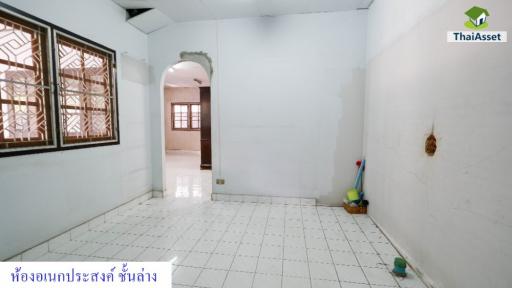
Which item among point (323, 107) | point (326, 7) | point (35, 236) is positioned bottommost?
point (35, 236)

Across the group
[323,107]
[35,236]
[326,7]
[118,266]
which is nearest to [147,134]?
[35,236]

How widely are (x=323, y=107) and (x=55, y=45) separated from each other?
11.6ft

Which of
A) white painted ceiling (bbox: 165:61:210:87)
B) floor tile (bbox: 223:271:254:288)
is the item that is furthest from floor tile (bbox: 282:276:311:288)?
white painted ceiling (bbox: 165:61:210:87)

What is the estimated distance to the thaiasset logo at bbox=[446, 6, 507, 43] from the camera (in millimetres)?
1344

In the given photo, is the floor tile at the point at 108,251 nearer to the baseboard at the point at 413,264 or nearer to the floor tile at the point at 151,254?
the floor tile at the point at 151,254

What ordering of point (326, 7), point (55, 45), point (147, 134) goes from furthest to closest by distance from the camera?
point (147, 134) < point (326, 7) < point (55, 45)

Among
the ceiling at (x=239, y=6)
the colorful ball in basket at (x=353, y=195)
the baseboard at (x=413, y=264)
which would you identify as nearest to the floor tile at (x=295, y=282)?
the baseboard at (x=413, y=264)

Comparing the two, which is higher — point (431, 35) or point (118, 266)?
point (431, 35)

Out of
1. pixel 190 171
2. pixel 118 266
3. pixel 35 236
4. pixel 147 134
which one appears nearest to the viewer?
pixel 118 266

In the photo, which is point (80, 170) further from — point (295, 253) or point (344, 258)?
point (344, 258)

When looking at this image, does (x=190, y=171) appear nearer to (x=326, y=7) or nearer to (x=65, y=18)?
(x=65, y=18)

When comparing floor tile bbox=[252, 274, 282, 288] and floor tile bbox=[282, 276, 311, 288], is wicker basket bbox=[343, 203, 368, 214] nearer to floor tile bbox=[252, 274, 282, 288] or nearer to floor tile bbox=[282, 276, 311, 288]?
floor tile bbox=[282, 276, 311, 288]

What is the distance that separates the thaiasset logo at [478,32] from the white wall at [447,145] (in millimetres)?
32

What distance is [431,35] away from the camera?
1949mm
